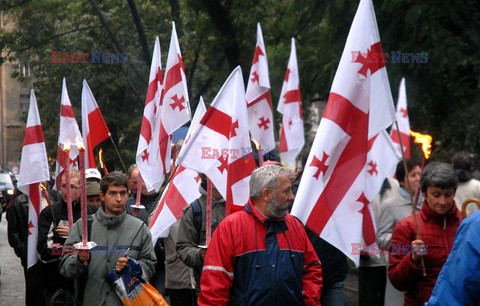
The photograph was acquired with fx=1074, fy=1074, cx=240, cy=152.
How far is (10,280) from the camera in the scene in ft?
51.2

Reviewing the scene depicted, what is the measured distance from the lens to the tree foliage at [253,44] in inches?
632

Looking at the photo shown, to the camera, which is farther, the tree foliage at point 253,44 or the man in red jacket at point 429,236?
the tree foliage at point 253,44

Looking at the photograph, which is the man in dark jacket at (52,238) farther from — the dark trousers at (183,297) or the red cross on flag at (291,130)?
the red cross on flag at (291,130)

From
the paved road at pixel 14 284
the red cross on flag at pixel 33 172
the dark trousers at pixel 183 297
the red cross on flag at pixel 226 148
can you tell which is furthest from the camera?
the paved road at pixel 14 284

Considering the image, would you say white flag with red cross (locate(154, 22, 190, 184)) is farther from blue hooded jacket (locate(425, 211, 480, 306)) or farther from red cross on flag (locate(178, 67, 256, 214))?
blue hooded jacket (locate(425, 211, 480, 306))

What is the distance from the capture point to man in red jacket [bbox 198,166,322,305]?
5.86 m

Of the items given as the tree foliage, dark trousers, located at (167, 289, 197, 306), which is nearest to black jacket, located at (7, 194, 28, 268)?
dark trousers, located at (167, 289, 197, 306)

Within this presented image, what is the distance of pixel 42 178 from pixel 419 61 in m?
7.86

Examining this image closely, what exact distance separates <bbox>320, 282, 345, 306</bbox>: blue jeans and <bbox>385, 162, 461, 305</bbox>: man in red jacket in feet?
3.88

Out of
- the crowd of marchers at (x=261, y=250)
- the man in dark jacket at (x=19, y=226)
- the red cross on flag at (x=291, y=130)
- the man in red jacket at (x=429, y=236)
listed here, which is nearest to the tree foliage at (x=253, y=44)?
the red cross on flag at (x=291, y=130)

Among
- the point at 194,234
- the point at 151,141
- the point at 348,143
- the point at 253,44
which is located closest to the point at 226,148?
the point at 194,234

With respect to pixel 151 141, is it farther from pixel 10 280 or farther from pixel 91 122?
pixel 10 280

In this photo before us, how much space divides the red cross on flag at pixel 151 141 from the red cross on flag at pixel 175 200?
80 centimetres

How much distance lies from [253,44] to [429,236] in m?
12.4
